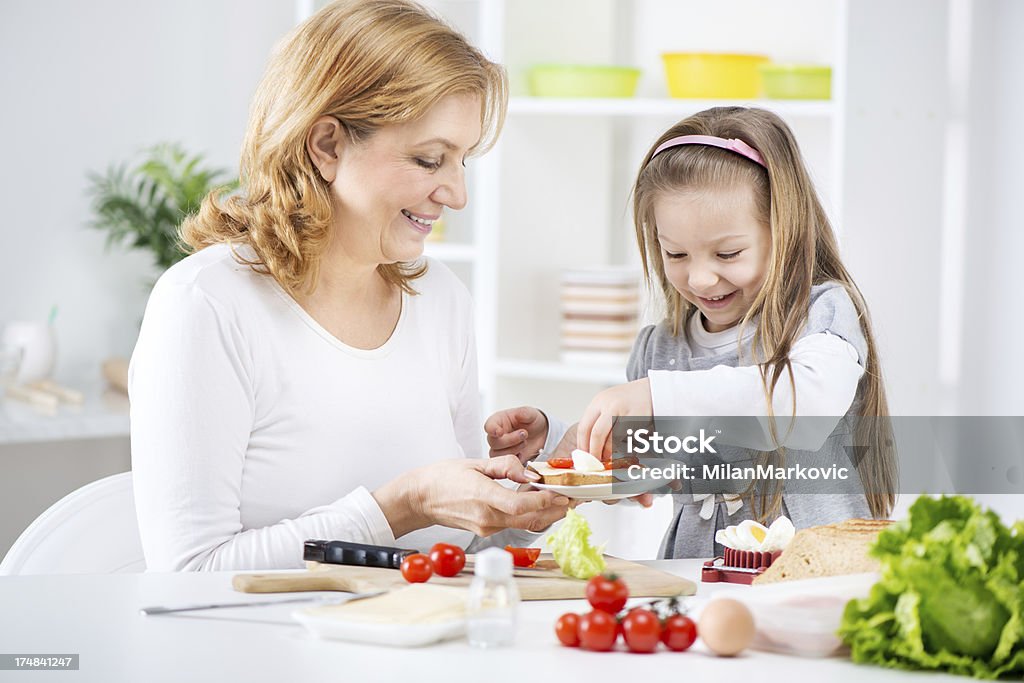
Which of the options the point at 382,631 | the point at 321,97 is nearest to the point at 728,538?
the point at 382,631

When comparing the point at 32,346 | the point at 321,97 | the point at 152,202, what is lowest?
the point at 32,346

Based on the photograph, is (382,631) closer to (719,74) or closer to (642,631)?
(642,631)

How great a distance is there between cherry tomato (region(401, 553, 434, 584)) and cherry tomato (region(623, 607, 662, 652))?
272mm

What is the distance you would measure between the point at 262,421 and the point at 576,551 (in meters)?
0.48

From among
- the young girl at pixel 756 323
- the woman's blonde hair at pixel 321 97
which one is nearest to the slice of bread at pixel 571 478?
the young girl at pixel 756 323

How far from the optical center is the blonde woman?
57.2 inches

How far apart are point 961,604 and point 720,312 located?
0.98 m

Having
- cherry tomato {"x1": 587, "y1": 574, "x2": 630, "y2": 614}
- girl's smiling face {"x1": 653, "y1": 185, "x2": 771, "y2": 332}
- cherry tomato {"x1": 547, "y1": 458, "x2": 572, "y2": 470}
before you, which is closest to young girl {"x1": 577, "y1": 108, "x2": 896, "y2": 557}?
girl's smiling face {"x1": 653, "y1": 185, "x2": 771, "y2": 332}

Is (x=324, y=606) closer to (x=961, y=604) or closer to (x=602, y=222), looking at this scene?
(x=961, y=604)

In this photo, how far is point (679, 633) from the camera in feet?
3.41

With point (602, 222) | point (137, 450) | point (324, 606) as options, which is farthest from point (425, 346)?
point (602, 222)

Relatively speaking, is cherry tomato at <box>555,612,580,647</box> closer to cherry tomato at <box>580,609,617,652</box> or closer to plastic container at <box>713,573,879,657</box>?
cherry tomato at <box>580,609,617,652</box>

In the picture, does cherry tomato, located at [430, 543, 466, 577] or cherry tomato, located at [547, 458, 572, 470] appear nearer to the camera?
cherry tomato, located at [430, 543, 466, 577]

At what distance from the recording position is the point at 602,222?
3.46 meters
